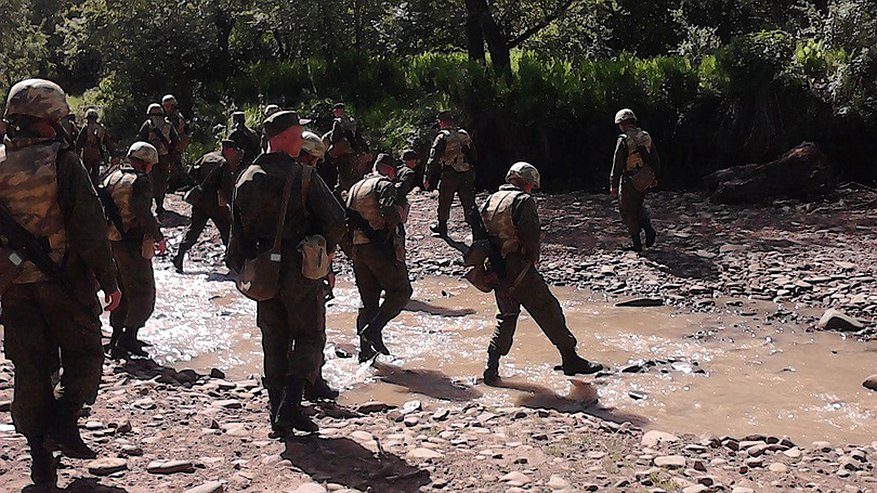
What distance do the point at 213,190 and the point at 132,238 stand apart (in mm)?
4023

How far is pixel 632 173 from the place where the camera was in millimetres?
12195

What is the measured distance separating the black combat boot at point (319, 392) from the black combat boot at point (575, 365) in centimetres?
214

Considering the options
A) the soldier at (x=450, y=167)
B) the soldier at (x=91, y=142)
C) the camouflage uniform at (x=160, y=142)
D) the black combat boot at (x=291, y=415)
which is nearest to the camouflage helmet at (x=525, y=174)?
the black combat boot at (x=291, y=415)

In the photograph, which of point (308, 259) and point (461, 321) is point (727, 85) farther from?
point (308, 259)

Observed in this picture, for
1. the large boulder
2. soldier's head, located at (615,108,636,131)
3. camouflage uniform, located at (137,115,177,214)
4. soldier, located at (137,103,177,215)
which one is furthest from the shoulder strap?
the large boulder

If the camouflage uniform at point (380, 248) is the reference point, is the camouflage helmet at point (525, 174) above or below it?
above

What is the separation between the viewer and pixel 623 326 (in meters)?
9.85

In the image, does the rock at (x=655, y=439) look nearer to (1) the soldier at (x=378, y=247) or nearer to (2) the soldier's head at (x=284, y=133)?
(2) the soldier's head at (x=284, y=133)

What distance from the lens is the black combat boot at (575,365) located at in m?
8.06

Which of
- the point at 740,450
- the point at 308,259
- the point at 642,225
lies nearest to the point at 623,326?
the point at 642,225

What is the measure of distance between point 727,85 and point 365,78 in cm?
919

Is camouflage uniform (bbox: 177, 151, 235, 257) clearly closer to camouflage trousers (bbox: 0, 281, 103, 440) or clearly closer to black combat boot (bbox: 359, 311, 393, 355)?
black combat boot (bbox: 359, 311, 393, 355)

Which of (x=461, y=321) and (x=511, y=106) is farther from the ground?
(x=511, y=106)

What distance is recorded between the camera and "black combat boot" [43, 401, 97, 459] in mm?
4719
